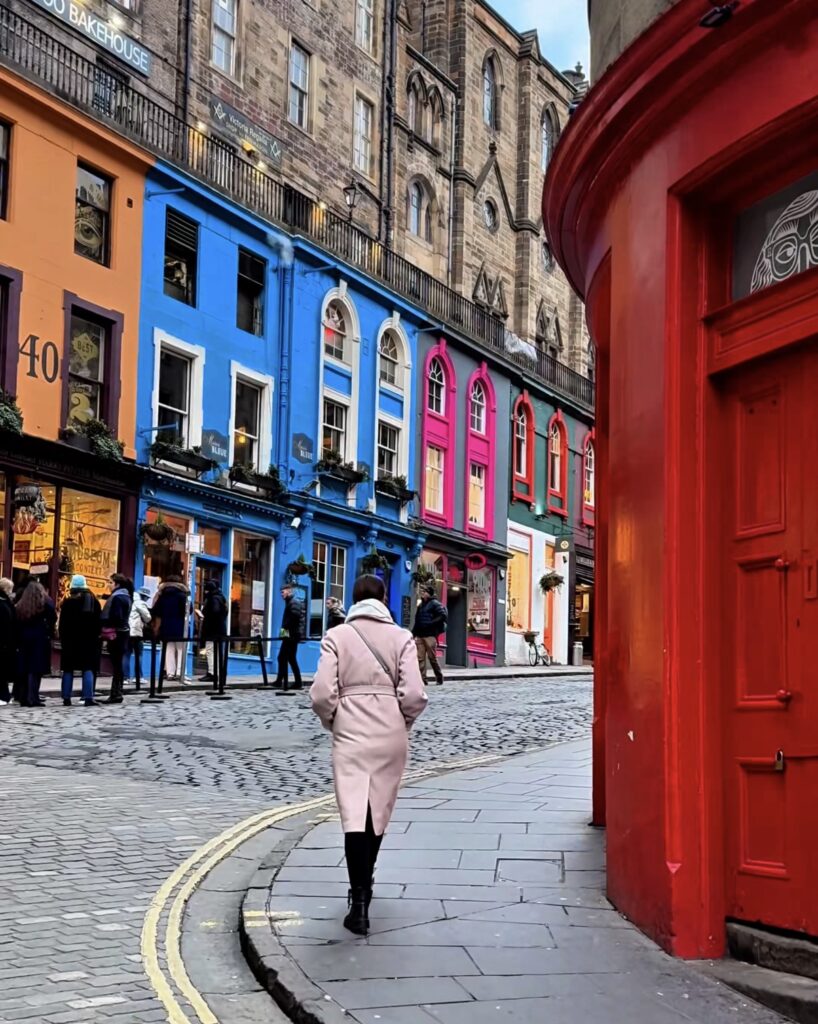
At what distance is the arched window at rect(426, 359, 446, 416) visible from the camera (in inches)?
1377

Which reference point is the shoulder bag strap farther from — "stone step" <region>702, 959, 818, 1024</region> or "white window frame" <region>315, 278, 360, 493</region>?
"white window frame" <region>315, 278, 360, 493</region>

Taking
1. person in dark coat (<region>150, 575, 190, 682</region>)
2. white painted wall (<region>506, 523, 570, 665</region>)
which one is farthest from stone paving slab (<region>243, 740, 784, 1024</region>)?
white painted wall (<region>506, 523, 570, 665</region>)

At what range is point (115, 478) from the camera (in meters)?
23.6

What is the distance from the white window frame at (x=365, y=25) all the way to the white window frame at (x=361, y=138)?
1.37 metres

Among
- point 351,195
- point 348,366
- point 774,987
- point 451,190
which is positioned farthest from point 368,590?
point 451,190

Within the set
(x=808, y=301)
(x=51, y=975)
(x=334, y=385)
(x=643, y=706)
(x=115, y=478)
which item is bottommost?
(x=51, y=975)

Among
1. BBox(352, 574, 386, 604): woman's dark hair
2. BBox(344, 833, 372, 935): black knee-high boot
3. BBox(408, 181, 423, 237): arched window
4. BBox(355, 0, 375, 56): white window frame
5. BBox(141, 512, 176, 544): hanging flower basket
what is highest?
BBox(355, 0, 375, 56): white window frame

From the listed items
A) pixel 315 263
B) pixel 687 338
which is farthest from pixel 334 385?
pixel 687 338

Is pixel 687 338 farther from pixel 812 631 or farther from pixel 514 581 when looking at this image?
pixel 514 581

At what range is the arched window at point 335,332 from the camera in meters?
30.5

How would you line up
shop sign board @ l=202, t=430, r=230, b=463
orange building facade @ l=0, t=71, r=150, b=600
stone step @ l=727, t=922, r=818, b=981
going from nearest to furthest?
stone step @ l=727, t=922, r=818, b=981, orange building facade @ l=0, t=71, r=150, b=600, shop sign board @ l=202, t=430, r=230, b=463

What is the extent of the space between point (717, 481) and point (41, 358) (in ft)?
59.3

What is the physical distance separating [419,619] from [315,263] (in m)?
10.7

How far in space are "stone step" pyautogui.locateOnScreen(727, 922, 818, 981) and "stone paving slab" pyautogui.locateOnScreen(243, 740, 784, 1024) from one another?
1.01 feet
